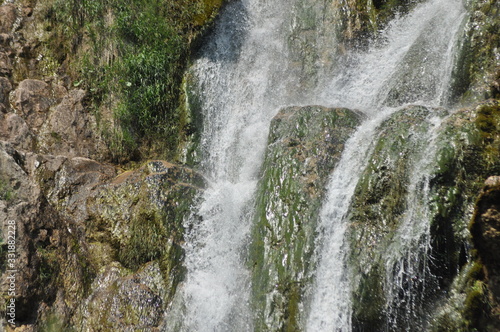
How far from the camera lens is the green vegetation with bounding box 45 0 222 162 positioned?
902 cm

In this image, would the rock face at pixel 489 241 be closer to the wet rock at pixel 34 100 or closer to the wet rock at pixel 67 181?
the wet rock at pixel 67 181

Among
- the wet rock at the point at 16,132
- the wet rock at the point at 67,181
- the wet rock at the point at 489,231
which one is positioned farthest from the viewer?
the wet rock at the point at 16,132

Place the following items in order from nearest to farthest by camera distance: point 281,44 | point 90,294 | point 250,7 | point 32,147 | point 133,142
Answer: point 90,294
point 32,147
point 133,142
point 281,44
point 250,7

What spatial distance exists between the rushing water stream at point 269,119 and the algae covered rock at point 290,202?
7.5 inches

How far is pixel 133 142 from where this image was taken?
352 inches

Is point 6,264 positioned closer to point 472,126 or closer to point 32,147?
point 32,147

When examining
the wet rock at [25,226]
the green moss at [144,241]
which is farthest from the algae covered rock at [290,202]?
the wet rock at [25,226]

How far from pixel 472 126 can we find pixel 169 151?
5532 millimetres

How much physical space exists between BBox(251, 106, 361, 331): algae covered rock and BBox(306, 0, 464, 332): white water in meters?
0.20

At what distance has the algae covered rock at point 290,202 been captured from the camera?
19.5ft

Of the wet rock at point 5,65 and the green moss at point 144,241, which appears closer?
the green moss at point 144,241

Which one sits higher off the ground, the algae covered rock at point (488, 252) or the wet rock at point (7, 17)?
the wet rock at point (7, 17)

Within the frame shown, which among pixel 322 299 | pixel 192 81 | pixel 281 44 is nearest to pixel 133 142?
pixel 192 81

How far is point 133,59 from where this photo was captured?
9.26 meters
